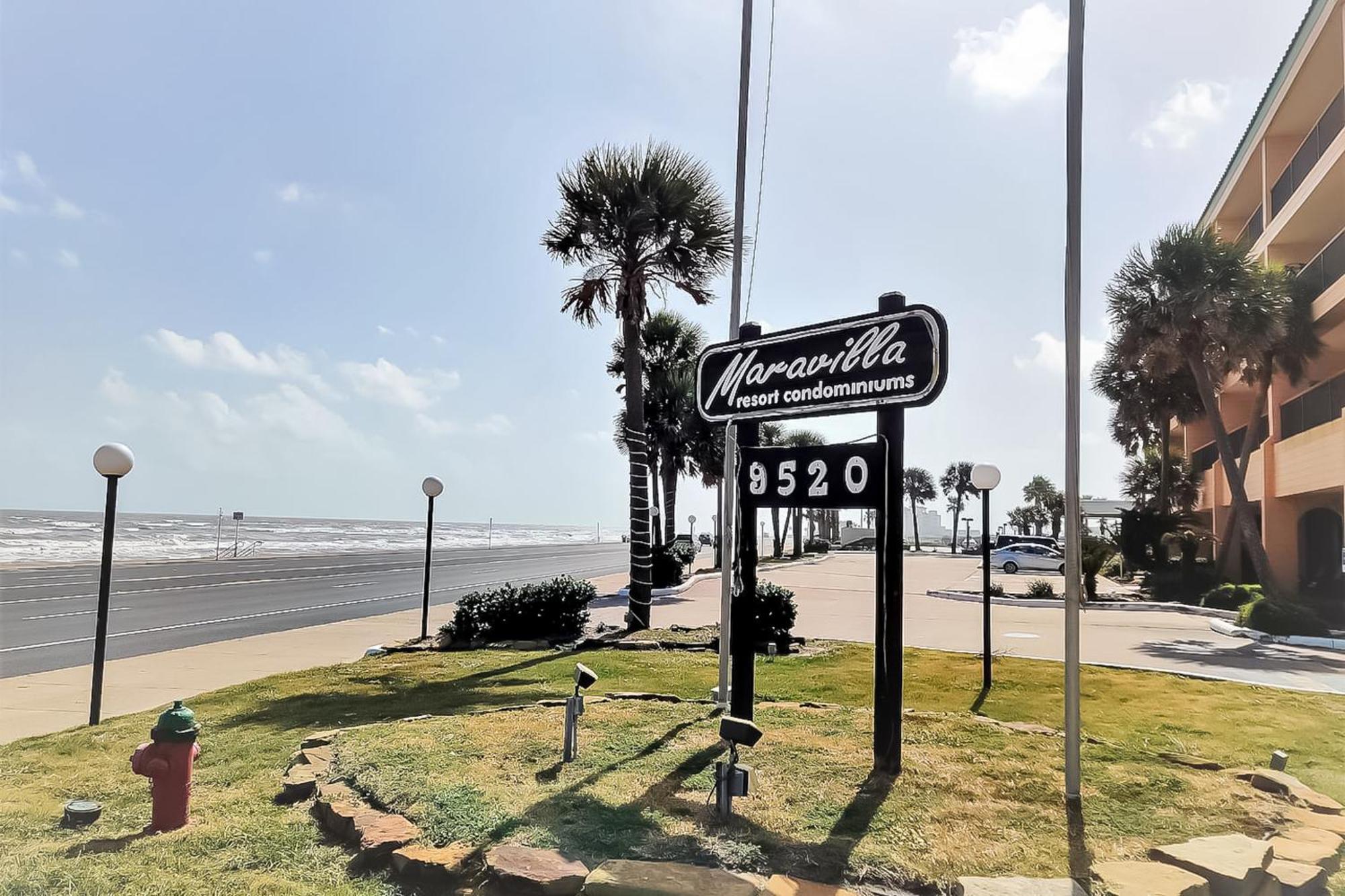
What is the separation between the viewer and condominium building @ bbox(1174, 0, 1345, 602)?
1919 centimetres

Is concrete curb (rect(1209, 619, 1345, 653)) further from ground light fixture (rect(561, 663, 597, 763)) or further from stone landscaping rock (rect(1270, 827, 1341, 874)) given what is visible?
ground light fixture (rect(561, 663, 597, 763))

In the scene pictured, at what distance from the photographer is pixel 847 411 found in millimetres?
6105

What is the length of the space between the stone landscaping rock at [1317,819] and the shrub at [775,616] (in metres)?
7.49

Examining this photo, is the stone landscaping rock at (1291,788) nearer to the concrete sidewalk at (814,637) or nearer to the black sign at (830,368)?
the black sign at (830,368)

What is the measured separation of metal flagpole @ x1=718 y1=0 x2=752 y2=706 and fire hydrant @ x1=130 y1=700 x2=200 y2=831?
4338mm

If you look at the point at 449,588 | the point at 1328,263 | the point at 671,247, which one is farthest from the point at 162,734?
the point at 1328,263

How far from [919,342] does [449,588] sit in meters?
21.2

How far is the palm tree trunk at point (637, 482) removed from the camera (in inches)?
574

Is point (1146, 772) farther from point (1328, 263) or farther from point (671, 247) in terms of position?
point (1328, 263)

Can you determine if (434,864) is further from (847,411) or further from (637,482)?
(637,482)

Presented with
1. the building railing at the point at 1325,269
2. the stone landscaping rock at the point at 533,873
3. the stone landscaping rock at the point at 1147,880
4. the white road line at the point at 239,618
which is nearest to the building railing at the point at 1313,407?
the building railing at the point at 1325,269

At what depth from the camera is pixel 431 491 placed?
14.5 meters

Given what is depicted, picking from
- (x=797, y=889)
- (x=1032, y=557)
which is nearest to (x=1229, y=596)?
(x=1032, y=557)

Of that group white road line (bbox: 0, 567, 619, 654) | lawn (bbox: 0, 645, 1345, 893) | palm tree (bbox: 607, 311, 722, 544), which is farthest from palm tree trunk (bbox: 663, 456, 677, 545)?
lawn (bbox: 0, 645, 1345, 893)
